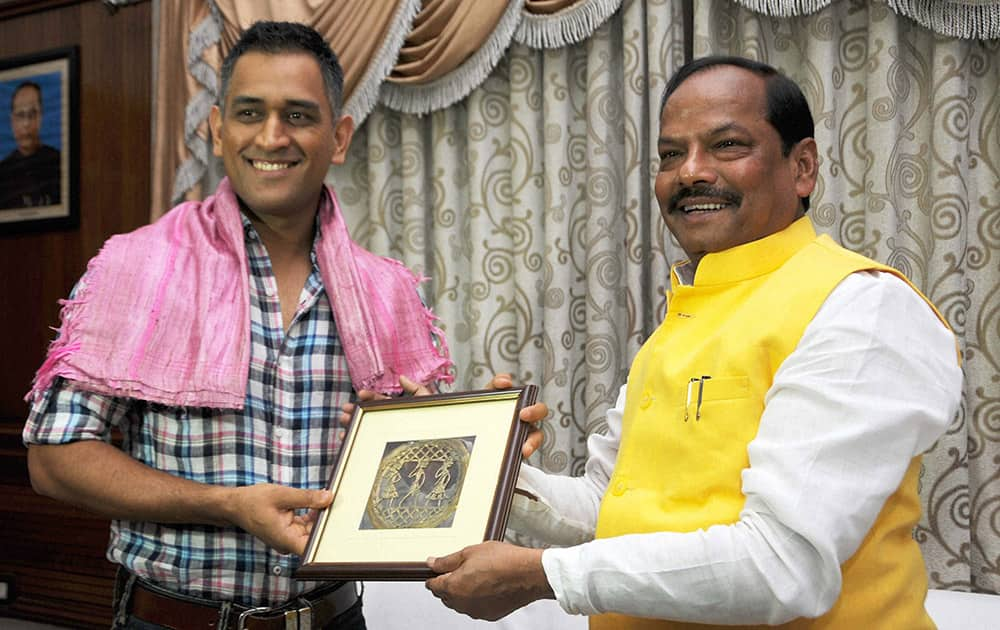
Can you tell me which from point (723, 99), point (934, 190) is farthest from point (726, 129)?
point (934, 190)

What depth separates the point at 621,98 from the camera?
2.86 meters

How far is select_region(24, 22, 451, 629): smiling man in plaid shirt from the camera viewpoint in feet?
5.24

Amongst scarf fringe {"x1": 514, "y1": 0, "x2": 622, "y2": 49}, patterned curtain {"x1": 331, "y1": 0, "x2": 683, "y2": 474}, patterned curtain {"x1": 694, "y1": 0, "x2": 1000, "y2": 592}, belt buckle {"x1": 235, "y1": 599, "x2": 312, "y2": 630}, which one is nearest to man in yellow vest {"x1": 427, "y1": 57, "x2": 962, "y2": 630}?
belt buckle {"x1": 235, "y1": 599, "x2": 312, "y2": 630}

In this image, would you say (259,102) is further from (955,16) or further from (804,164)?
(955,16)

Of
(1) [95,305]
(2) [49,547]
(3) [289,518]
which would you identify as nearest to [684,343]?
(3) [289,518]

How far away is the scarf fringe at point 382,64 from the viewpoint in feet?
9.80

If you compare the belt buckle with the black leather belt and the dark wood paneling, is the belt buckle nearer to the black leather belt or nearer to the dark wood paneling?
the black leather belt

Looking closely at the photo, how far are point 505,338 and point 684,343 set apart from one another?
1.60 metres

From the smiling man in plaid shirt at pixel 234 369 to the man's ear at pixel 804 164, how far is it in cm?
81

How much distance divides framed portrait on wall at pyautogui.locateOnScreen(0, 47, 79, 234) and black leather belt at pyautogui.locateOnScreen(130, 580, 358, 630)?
249 centimetres

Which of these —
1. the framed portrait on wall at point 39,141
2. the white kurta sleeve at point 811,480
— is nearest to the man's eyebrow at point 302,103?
the white kurta sleeve at point 811,480

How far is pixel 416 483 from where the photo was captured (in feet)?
5.06

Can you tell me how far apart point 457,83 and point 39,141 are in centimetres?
189

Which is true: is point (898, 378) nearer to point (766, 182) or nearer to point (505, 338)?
point (766, 182)
